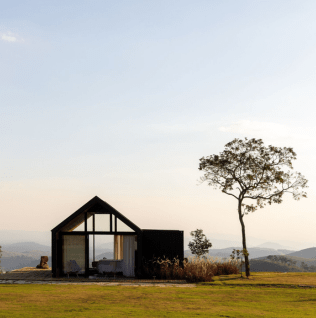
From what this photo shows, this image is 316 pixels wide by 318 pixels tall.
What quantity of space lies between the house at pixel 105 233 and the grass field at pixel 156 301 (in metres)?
3.52

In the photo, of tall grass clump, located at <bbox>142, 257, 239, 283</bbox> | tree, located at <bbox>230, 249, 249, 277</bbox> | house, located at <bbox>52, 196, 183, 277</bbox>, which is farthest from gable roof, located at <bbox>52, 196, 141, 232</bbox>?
tree, located at <bbox>230, 249, 249, 277</bbox>

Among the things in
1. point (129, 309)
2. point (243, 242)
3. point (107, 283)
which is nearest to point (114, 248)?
point (107, 283)

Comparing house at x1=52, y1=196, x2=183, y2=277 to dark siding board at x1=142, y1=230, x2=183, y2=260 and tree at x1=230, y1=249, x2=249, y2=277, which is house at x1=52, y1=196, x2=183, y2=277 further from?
tree at x1=230, y1=249, x2=249, y2=277

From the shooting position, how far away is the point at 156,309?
39.2ft

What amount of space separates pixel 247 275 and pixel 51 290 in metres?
11.3

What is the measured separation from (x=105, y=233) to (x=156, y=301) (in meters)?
7.96

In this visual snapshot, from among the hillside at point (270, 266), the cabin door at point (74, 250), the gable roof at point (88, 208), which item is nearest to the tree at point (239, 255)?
the gable roof at point (88, 208)

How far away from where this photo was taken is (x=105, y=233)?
20.9 meters

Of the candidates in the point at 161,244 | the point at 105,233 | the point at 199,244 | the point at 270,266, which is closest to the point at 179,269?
the point at 161,244

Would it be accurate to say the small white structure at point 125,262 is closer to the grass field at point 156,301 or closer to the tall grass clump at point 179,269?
the tall grass clump at point 179,269

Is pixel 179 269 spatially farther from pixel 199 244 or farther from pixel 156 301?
pixel 199 244

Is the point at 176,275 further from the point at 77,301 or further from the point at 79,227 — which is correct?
the point at 77,301

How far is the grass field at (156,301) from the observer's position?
37.3 ft

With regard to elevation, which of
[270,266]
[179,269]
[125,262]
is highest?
[125,262]
